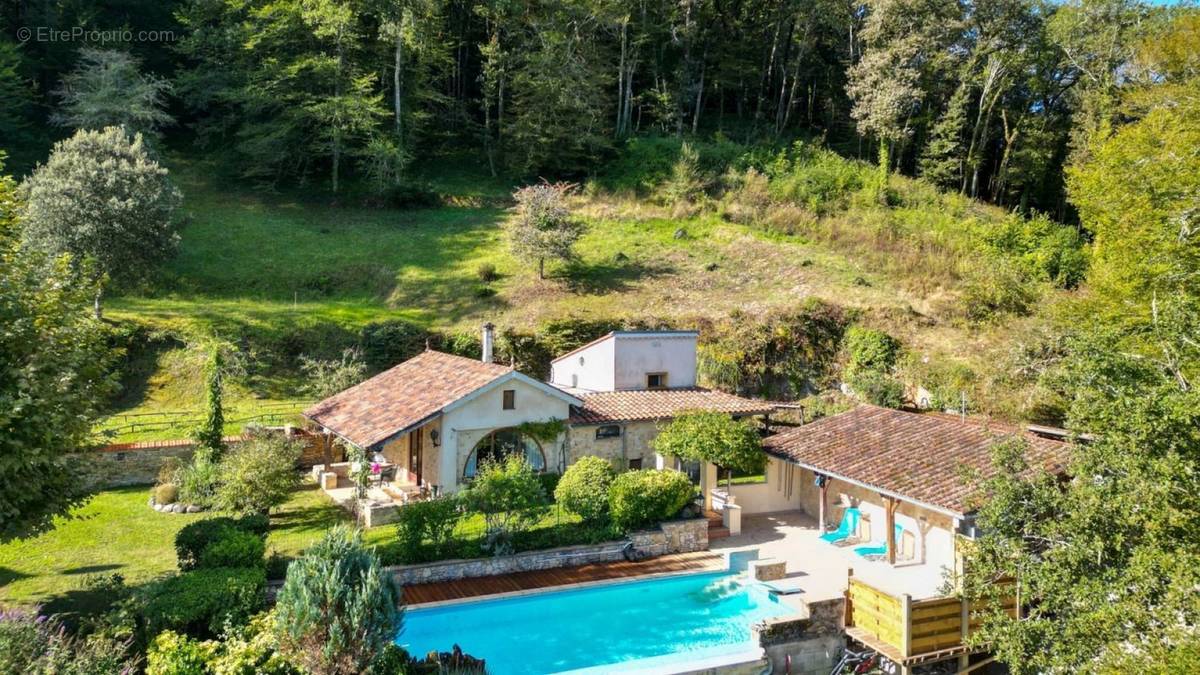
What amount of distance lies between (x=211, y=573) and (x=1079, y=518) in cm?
1434

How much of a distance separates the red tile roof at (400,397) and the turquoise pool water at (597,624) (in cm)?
657

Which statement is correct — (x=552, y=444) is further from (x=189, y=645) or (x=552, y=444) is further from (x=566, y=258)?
(x=566, y=258)

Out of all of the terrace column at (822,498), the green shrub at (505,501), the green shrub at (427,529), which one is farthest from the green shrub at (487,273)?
the terrace column at (822,498)

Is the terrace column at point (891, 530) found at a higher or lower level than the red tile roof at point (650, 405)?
lower

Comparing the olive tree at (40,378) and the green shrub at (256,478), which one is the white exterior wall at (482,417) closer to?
the green shrub at (256,478)

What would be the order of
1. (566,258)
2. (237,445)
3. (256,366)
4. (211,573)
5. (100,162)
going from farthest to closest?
(566,258) → (100,162) → (256,366) → (237,445) → (211,573)

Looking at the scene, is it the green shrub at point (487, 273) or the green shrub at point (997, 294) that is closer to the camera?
the green shrub at point (997, 294)

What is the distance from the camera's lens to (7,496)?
12.2 meters

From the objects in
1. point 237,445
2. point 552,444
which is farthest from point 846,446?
point 237,445

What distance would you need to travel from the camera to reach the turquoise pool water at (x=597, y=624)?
48.6 feet

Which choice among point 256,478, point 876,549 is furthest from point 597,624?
point 256,478

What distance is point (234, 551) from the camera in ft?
48.6

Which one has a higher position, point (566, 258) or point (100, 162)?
point (100, 162)

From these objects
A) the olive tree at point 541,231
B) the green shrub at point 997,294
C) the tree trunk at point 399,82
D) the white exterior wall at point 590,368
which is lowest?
the white exterior wall at point 590,368
